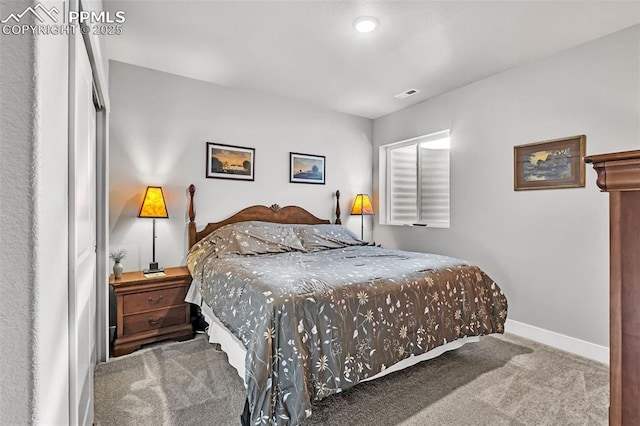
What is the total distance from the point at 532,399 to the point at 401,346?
2.82 feet

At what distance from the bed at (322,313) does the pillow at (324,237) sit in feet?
1.15

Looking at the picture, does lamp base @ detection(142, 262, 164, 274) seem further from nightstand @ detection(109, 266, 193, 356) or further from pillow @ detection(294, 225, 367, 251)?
pillow @ detection(294, 225, 367, 251)

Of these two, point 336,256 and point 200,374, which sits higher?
point 336,256

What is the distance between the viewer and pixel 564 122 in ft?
9.14

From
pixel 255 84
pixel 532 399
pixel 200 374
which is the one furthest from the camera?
pixel 255 84

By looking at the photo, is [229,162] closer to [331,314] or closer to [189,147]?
[189,147]

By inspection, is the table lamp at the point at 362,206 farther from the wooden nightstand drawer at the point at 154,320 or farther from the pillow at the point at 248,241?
the wooden nightstand drawer at the point at 154,320

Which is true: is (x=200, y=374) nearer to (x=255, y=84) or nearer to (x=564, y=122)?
(x=255, y=84)

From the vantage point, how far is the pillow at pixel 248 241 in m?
2.95

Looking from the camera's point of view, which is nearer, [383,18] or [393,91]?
[383,18]

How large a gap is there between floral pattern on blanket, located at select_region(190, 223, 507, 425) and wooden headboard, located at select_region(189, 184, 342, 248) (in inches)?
29.7

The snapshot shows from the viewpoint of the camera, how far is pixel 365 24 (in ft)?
7.73

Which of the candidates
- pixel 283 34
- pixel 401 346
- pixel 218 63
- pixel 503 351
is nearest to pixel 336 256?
pixel 401 346

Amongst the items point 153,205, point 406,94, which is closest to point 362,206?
point 406,94
